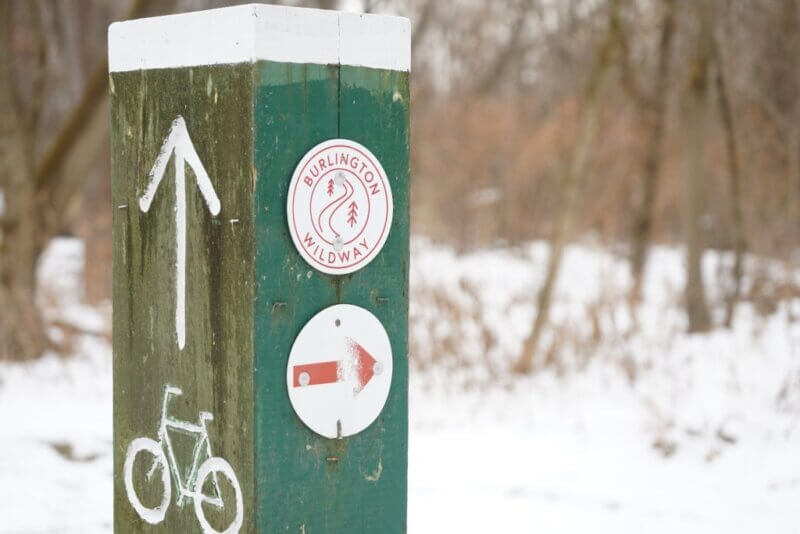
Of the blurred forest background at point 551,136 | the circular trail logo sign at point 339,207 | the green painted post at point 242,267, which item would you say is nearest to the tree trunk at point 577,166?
the blurred forest background at point 551,136

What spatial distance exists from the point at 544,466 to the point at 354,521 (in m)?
2.47

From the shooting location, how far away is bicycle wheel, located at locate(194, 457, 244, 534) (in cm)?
237

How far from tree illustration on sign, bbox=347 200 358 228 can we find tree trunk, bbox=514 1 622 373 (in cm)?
431

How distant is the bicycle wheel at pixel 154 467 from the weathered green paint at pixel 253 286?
0.03m

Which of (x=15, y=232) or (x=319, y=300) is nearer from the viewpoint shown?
(x=319, y=300)

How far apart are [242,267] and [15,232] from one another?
5077 mm

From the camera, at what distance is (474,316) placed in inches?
272

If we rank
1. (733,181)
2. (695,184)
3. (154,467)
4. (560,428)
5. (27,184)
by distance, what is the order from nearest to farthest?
(154,467) → (560,428) → (27,184) → (695,184) → (733,181)

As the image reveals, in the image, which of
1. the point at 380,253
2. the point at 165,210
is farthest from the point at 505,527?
the point at 165,210

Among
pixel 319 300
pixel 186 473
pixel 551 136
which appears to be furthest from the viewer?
pixel 551 136

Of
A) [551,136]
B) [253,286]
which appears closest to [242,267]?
[253,286]

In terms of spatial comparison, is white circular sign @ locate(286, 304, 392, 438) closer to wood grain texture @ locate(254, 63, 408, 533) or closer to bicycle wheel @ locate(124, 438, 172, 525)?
wood grain texture @ locate(254, 63, 408, 533)

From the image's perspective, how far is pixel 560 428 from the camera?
5.50 m

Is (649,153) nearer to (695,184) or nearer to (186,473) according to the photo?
(695,184)
